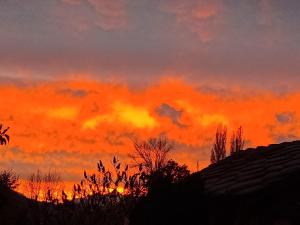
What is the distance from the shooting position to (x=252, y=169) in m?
15.2

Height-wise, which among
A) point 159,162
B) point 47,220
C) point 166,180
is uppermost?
point 159,162

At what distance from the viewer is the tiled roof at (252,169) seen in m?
13.3

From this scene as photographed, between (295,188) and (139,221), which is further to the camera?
(139,221)

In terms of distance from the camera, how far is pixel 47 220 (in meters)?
10.5

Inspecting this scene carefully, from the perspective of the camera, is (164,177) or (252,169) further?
(164,177)

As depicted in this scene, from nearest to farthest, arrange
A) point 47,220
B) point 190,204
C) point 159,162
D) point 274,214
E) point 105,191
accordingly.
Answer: point 47,220, point 105,191, point 274,214, point 190,204, point 159,162

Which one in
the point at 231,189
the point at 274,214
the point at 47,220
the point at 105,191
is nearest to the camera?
the point at 47,220

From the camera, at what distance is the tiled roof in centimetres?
1328

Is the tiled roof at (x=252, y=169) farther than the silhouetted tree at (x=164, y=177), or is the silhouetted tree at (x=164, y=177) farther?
the silhouetted tree at (x=164, y=177)

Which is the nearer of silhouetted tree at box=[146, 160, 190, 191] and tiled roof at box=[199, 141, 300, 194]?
tiled roof at box=[199, 141, 300, 194]

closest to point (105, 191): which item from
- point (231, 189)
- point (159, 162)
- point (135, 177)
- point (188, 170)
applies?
point (135, 177)

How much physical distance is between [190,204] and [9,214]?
257 inches

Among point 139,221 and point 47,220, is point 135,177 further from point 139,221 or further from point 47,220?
point 139,221

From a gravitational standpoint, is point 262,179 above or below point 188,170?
below
